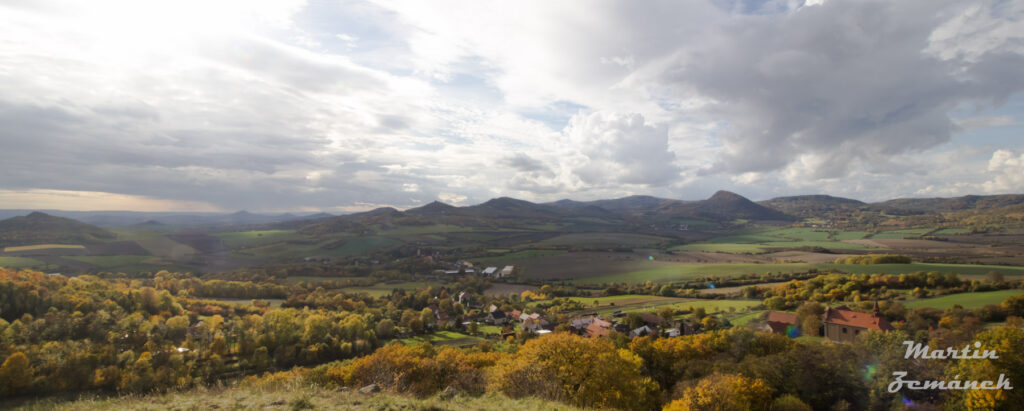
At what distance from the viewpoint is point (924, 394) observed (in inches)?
1024

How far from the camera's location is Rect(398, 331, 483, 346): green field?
187ft

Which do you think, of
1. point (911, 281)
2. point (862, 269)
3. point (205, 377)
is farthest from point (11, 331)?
point (862, 269)

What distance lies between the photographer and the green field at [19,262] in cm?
8706

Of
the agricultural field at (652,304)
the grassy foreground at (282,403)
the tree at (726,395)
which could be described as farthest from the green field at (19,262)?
the tree at (726,395)

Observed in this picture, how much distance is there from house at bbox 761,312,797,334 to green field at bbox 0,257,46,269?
499 feet

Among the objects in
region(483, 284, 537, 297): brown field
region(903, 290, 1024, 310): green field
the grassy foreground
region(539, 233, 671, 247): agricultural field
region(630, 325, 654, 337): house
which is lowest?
region(483, 284, 537, 297): brown field

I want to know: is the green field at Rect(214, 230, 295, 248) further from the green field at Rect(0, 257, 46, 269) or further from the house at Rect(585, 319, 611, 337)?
the house at Rect(585, 319, 611, 337)

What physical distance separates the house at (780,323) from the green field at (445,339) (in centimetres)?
4062

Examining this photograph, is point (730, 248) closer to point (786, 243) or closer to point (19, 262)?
point (786, 243)

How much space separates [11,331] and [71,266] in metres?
79.4

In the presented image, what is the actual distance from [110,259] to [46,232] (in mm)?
60863

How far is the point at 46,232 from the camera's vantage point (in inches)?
5369

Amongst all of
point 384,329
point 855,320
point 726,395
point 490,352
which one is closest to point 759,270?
point 855,320

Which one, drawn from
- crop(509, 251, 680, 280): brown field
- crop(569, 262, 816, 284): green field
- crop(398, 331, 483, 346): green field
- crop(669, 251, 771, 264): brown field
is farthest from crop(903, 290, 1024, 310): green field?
crop(398, 331, 483, 346): green field
